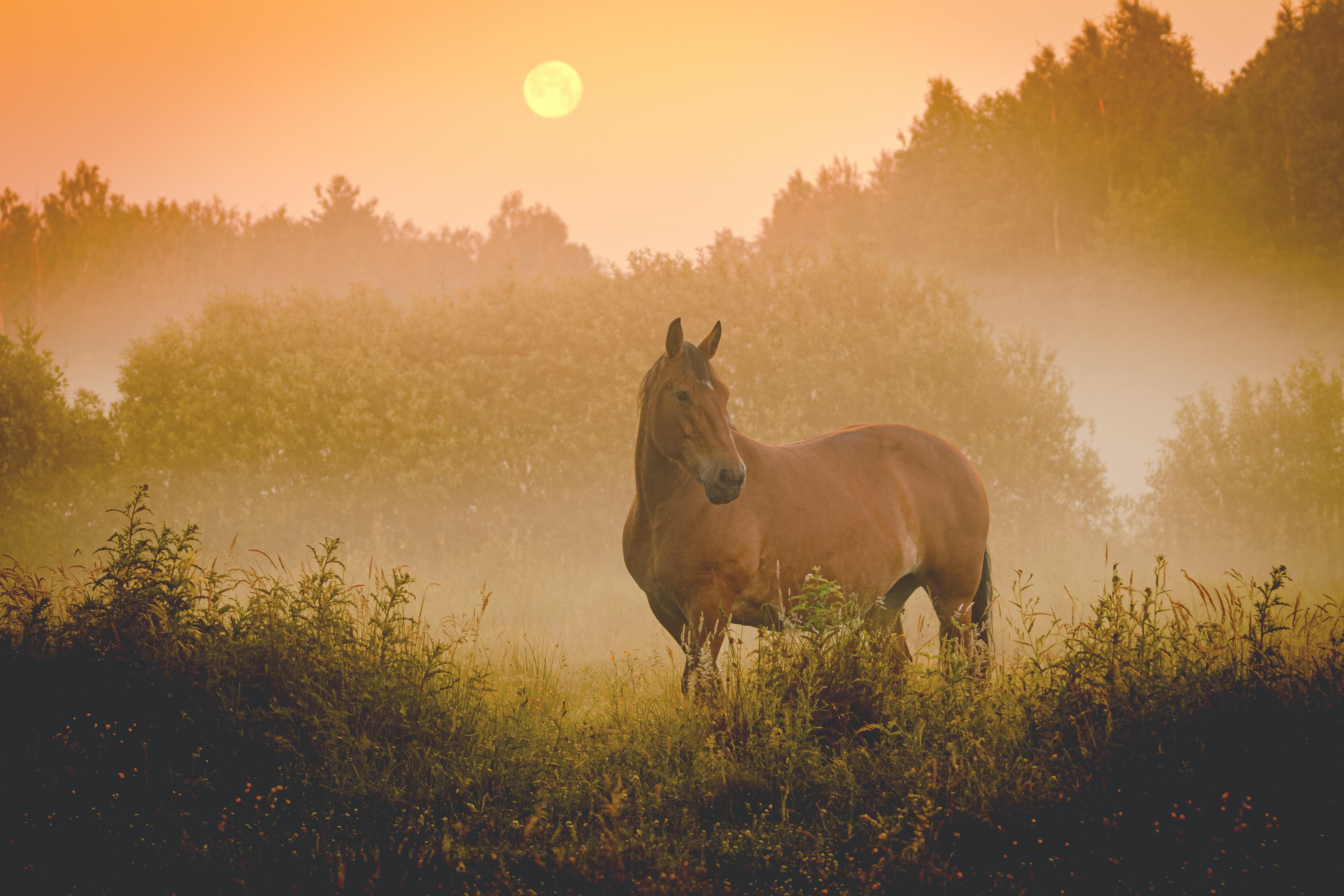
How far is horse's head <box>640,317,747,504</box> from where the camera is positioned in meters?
4.92

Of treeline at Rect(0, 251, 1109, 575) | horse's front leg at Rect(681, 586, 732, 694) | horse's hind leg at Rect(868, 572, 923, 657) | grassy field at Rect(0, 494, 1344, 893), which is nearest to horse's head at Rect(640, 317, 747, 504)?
horse's front leg at Rect(681, 586, 732, 694)

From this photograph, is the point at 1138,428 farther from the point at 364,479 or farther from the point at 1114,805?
the point at 1114,805

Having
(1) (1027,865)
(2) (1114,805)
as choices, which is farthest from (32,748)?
(2) (1114,805)

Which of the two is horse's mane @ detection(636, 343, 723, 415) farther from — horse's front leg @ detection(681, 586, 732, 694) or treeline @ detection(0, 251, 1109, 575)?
treeline @ detection(0, 251, 1109, 575)

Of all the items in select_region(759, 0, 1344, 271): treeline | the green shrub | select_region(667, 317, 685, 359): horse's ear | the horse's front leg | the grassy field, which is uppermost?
select_region(759, 0, 1344, 271): treeline

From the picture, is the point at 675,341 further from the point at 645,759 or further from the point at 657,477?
the point at 645,759

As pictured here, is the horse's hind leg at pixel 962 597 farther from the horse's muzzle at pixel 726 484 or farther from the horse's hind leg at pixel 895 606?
the horse's muzzle at pixel 726 484

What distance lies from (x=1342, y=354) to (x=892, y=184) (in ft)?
116

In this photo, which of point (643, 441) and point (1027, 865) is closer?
point (1027, 865)

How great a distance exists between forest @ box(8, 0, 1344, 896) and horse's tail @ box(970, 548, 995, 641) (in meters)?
0.57

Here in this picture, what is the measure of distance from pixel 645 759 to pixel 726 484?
1.66 meters

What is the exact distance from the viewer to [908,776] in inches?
144

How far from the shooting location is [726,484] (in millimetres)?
4902

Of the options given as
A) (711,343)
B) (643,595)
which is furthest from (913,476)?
(643,595)
